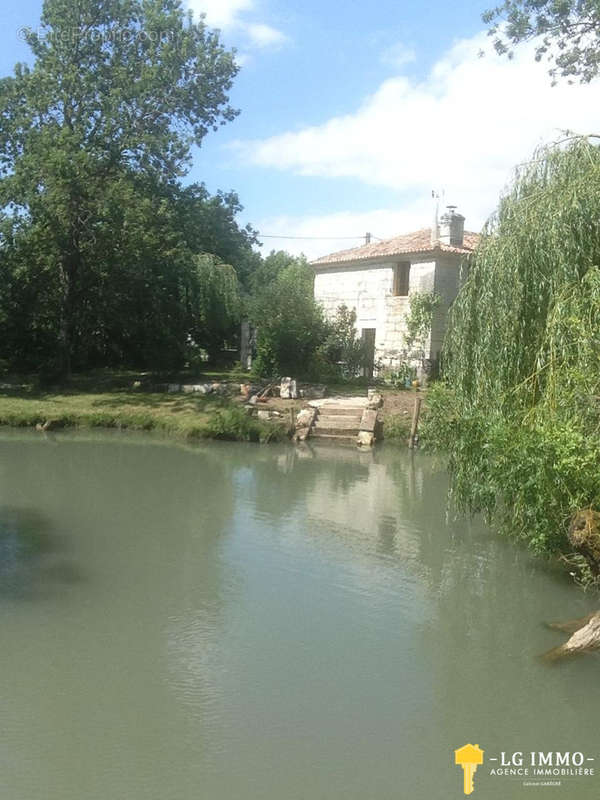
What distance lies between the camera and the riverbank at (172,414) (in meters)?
21.7

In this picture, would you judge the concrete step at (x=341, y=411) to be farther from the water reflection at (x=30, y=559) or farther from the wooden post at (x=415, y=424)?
the water reflection at (x=30, y=559)

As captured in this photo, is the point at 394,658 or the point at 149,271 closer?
the point at 394,658

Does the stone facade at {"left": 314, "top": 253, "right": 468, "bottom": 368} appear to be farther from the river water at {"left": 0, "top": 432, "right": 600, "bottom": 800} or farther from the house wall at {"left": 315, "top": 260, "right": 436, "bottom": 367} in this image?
the river water at {"left": 0, "top": 432, "right": 600, "bottom": 800}

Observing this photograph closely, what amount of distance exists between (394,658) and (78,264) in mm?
23150

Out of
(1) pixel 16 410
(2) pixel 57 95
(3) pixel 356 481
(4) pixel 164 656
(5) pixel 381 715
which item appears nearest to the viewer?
(5) pixel 381 715

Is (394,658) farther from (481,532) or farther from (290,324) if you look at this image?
(290,324)

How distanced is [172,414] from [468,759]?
18.1m

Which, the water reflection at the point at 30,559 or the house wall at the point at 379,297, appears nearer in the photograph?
the water reflection at the point at 30,559

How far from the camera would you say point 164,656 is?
7.19 metres

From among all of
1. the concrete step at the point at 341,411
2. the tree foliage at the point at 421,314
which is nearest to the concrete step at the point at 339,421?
the concrete step at the point at 341,411

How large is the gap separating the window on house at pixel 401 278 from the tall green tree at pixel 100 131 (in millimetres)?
8017

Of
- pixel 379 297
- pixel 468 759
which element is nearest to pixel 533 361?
pixel 468 759

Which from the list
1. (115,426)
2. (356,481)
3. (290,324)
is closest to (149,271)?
(290,324)

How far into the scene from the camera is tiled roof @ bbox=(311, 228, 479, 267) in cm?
2884
